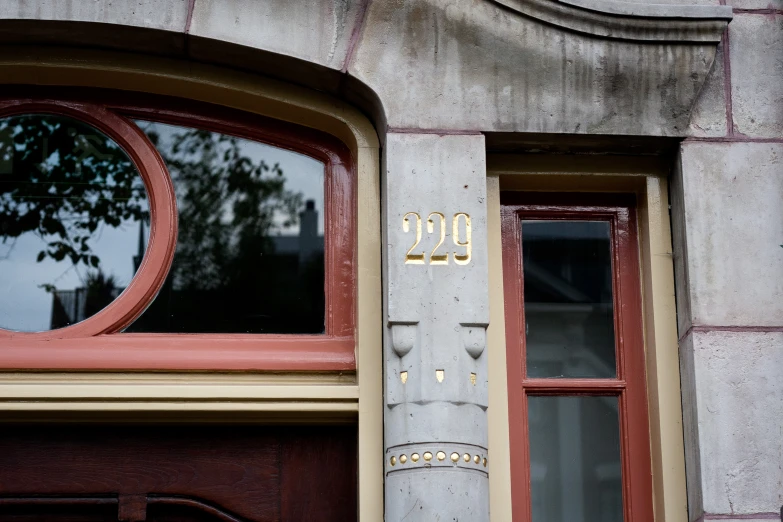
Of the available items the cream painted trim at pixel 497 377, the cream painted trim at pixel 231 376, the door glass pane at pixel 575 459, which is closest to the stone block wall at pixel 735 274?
the door glass pane at pixel 575 459

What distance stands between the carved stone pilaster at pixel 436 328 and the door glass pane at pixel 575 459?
412mm

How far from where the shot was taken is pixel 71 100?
209 inches

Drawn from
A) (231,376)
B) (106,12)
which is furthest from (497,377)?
(106,12)

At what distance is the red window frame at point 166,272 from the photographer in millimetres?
4910

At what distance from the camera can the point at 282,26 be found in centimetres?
501

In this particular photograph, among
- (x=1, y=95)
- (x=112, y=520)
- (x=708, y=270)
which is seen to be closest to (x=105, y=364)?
(x=112, y=520)

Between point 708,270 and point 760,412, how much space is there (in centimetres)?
56

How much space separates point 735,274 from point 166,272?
2204 mm

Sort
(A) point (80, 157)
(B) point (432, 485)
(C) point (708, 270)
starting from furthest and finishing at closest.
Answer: (A) point (80, 157), (C) point (708, 270), (B) point (432, 485)

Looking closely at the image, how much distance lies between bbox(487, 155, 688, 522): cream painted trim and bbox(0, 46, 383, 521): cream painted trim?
1.50 feet

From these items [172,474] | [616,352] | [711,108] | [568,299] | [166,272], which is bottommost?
[172,474]

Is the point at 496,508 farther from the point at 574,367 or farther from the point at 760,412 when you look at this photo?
the point at 760,412

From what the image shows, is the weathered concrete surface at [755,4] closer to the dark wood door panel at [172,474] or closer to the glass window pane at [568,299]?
the glass window pane at [568,299]

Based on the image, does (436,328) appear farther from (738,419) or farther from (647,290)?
(738,419)
